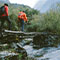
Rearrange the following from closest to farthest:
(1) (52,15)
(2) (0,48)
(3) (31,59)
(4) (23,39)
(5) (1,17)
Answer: (3) (31,59) → (2) (0,48) → (5) (1,17) → (4) (23,39) → (1) (52,15)

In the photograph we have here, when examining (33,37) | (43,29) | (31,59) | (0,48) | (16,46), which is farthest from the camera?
(43,29)

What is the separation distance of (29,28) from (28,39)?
6.11 metres

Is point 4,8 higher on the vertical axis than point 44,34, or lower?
higher

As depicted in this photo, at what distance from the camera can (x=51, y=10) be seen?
14.3 meters

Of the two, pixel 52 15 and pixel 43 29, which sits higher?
pixel 52 15

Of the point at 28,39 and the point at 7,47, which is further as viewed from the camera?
the point at 28,39

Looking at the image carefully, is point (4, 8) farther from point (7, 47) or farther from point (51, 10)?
point (51, 10)

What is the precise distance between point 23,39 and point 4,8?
2.86 metres

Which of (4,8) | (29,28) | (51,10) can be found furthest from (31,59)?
(29,28)

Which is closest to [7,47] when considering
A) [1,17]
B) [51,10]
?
[1,17]

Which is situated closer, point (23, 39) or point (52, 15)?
point (23, 39)

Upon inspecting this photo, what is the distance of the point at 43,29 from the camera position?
1480cm

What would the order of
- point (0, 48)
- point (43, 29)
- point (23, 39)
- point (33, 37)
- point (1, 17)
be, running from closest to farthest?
point (0, 48) < point (1, 17) < point (23, 39) < point (33, 37) < point (43, 29)

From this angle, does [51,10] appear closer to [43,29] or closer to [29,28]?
[43,29]
